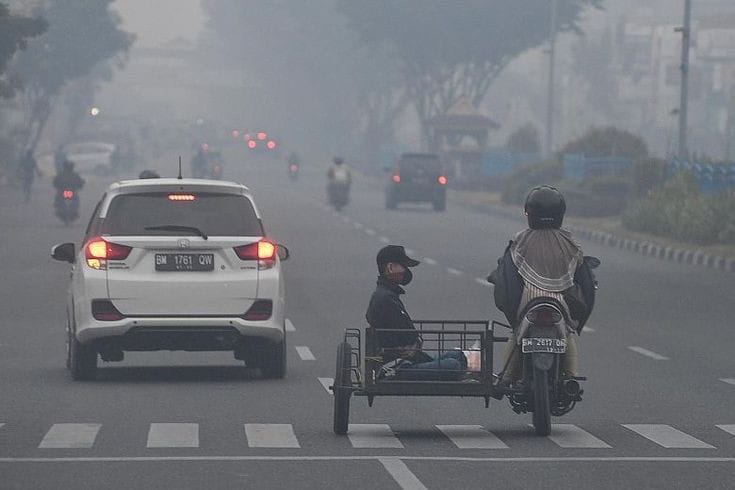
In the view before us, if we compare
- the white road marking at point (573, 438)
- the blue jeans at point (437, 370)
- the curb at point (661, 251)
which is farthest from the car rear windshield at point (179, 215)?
the curb at point (661, 251)

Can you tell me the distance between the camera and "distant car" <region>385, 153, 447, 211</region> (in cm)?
5981

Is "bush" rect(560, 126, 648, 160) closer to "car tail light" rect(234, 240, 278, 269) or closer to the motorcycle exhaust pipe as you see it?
"car tail light" rect(234, 240, 278, 269)

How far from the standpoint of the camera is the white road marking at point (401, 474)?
1047 cm

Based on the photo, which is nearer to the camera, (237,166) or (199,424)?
(199,424)

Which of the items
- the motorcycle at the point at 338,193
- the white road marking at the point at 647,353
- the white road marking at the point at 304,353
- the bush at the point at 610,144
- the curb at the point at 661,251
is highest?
the white road marking at the point at 304,353

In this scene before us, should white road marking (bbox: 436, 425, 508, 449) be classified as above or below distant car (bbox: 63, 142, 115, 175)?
above

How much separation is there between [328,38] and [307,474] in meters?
105

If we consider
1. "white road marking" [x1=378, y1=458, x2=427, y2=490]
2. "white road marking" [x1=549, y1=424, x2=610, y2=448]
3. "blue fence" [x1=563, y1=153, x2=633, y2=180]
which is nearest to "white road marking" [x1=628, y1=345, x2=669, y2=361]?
"white road marking" [x1=549, y1=424, x2=610, y2=448]

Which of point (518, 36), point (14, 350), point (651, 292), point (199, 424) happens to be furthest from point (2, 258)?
point (518, 36)

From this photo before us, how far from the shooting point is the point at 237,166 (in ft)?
384

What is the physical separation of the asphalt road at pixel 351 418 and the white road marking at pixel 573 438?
0.02 m

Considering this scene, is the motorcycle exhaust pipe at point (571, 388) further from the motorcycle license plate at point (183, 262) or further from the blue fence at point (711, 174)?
the blue fence at point (711, 174)

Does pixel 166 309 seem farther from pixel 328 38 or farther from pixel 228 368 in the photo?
pixel 328 38

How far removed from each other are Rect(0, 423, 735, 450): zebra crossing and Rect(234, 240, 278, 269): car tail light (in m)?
2.84
